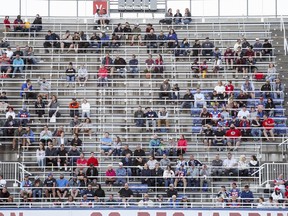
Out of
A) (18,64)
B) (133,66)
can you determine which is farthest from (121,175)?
(18,64)

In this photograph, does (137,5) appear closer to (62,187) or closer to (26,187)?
(62,187)

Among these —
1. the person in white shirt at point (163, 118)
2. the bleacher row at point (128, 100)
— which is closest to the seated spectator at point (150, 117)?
the person in white shirt at point (163, 118)

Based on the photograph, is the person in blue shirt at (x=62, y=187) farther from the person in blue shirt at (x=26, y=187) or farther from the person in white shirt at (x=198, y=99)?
the person in white shirt at (x=198, y=99)

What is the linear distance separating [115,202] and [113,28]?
1244cm

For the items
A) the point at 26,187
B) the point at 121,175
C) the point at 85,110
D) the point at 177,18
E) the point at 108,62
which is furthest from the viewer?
the point at 177,18

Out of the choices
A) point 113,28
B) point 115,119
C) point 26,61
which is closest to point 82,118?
point 115,119

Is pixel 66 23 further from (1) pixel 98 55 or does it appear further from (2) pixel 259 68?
(2) pixel 259 68

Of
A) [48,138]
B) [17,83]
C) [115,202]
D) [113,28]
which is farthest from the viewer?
[113,28]

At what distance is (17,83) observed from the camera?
137ft

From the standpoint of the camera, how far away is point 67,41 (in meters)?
43.4

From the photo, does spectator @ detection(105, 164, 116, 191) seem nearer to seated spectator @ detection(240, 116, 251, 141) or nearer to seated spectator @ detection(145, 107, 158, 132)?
seated spectator @ detection(145, 107, 158, 132)

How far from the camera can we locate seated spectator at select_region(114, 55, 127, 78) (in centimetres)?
4200

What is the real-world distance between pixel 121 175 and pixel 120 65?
6527mm

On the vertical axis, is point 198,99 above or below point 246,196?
above
